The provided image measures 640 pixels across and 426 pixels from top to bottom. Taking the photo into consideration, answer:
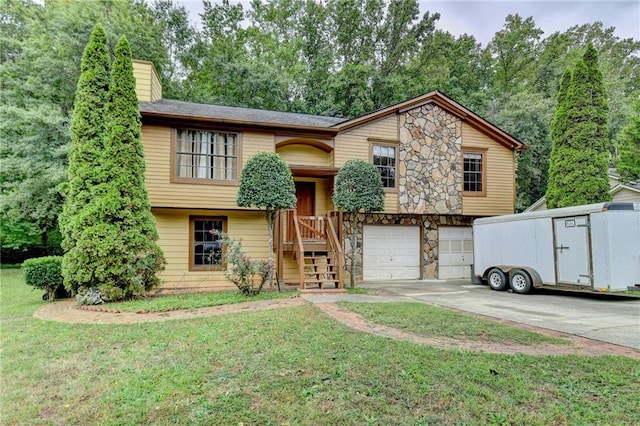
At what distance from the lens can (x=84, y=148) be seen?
8117mm

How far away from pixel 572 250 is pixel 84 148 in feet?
38.7

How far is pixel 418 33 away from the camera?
990 inches

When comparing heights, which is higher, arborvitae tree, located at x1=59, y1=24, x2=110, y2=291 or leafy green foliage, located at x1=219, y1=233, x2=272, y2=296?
arborvitae tree, located at x1=59, y1=24, x2=110, y2=291

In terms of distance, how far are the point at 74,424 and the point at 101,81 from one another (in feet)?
26.4

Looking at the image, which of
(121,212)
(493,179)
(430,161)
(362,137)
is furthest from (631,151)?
(121,212)

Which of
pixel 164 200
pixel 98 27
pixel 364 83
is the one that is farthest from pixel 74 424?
pixel 364 83

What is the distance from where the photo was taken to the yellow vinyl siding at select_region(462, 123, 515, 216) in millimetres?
12812

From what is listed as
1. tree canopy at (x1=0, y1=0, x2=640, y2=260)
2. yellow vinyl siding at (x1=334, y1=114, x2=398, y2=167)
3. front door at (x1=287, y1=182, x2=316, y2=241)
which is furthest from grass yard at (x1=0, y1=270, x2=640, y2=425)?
tree canopy at (x1=0, y1=0, x2=640, y2=260)

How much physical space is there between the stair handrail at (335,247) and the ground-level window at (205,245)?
10.7 feet

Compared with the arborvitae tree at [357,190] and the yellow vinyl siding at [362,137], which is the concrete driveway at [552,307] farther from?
the yellow vinyl siding at [362,137]

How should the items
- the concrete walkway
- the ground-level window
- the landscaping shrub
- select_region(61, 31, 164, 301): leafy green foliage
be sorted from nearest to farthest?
the concrete walkway → select_region(61, 31, 164, 301): leafy green foliage → the landscaping shrub → the ground-level window

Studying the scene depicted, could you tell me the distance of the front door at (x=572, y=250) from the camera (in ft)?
26.8

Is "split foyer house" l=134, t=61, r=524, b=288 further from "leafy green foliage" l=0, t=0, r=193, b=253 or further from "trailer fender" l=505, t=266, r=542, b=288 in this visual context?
"leafy green foliage" l=0, t=0, r=193, b=253

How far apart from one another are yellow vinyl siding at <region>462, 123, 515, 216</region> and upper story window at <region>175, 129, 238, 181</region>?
8197mm
